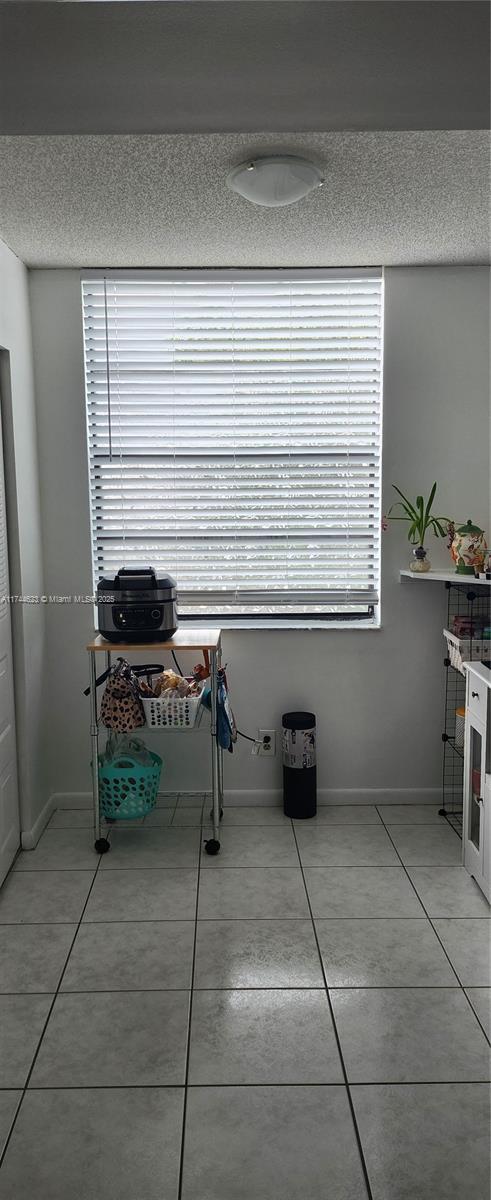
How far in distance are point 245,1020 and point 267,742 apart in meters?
1.69

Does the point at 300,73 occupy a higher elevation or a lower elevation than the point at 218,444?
higher

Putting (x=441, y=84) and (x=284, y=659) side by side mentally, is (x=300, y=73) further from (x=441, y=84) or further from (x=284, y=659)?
(x=284, y=659)

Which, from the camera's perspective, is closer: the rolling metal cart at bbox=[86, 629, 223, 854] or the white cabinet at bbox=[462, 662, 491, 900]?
the white cabinet at bbox=[462, 662, 491, 900]

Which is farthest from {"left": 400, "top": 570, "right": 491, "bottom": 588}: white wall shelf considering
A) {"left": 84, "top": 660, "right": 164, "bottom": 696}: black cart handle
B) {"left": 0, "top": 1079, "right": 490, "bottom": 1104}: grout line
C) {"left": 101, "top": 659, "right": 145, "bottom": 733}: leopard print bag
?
{"left": 0, "top": 1079, "right": 490, "bottom": 1104}: grout line

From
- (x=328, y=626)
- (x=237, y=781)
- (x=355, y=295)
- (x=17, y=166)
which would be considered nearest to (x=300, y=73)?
(x=17, y=166)

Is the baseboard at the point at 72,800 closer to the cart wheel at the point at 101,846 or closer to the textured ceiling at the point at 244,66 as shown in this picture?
the cart wheel at the point at 101,846

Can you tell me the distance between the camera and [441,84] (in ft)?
6.20

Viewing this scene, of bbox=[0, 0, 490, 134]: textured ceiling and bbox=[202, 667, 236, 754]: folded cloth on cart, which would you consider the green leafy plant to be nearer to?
bbox=[202, 667, 236, 754]: folded cloth on cart

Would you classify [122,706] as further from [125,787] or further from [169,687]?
[125,787]

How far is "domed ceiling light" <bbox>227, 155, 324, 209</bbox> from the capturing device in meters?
2.48

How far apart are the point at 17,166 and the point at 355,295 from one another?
1.77m

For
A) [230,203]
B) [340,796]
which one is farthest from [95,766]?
[230,203]

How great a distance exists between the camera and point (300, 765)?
12.7 ft

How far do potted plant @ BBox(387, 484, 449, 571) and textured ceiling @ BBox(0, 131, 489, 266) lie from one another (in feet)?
3.40
